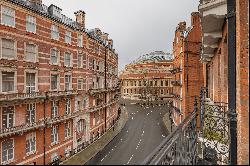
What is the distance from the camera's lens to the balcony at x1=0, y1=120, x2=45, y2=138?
19703mm

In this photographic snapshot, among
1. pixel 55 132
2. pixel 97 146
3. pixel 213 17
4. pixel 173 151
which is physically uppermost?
pixel 213 17

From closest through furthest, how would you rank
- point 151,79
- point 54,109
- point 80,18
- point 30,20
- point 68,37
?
point 30,20
point 54,109
point 68,37
point 80,18
point 151,79

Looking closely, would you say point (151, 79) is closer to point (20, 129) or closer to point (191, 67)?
point (191, 67)

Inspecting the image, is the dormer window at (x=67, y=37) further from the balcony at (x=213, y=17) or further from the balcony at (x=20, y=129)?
the balcony at (x=213, y=17)

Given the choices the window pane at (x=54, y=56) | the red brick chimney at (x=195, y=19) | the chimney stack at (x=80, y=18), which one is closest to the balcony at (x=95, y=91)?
the window pane at (x=54, y=56)

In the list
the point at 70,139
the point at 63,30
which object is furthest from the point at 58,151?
the point at 63,30

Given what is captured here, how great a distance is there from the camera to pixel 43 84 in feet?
82.1

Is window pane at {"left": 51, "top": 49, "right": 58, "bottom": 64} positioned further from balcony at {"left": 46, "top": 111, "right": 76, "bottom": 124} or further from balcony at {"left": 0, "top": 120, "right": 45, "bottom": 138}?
balcony at {"left": 0, "top": 120, "right": 45, "bottom": 138}

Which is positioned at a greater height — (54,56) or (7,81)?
(54,56)

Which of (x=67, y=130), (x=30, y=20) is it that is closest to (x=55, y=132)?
(x=67, y=130)

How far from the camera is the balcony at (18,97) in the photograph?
19.7 m

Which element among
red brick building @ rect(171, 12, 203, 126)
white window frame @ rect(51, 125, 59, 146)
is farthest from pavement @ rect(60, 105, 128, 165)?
red brick building @ rect(171, 12, 203, 126)

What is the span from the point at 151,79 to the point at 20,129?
65573mm

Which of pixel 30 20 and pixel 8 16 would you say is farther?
pixel 30 20
